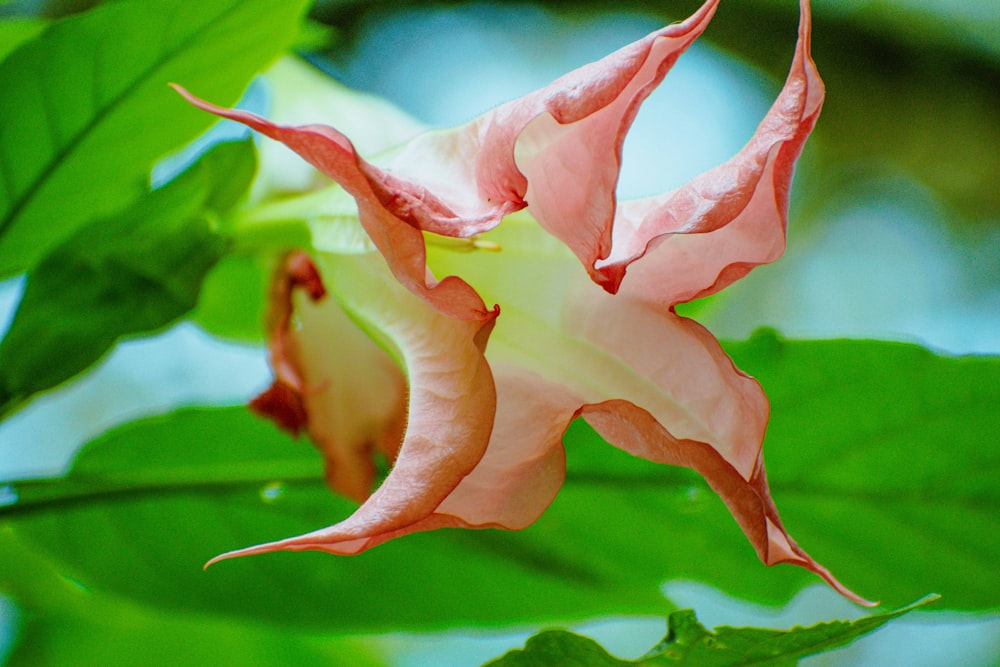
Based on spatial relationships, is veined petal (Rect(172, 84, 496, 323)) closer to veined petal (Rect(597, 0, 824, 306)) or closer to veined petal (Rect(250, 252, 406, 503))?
veined petal (Rect(597, 0, 824, 306))

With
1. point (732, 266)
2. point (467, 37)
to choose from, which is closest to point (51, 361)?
point (732, 266)

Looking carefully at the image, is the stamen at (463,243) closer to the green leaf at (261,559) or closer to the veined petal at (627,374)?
the veined petal at (627,374)

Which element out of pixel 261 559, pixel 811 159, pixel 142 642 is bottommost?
pixel 811 159

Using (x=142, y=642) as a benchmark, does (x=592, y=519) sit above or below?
above

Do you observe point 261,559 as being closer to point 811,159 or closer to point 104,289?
point 104,289

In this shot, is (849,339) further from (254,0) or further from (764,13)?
(764,13)

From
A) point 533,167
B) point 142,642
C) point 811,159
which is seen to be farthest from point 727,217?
point 811,159
